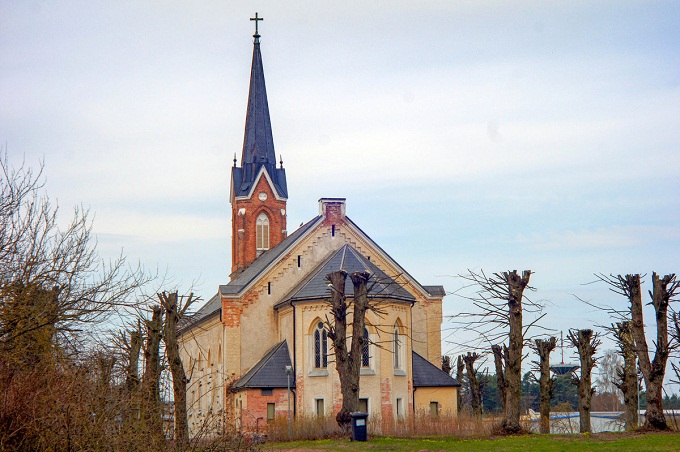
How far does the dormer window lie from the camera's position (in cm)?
6131

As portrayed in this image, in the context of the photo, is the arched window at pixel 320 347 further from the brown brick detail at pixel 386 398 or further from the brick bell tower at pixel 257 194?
the brick bell tower at pixel 257 194

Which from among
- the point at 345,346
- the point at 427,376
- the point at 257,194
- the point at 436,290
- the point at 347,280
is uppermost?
the point at 257,194

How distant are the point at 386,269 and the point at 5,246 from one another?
30502 mm

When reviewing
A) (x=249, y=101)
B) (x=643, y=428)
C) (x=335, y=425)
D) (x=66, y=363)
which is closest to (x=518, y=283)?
(x=643, y=428)

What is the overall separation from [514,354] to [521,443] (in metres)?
4.14

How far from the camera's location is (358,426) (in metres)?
27.7

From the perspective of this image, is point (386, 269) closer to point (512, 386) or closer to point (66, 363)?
point (512, 386)

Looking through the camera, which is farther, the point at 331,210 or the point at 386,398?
the point at 331,210

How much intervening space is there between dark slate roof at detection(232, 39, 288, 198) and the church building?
1305cm

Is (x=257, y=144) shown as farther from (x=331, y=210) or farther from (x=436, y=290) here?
(x=436, y=290)

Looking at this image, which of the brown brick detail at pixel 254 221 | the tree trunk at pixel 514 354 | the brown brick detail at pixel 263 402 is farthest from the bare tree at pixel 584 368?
the brown brick detail at pixel 254 221

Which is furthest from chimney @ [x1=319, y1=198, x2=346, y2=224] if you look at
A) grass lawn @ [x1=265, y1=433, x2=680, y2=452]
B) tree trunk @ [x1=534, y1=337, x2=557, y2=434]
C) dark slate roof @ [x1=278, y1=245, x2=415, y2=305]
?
grass lawn @ [x1=265, y1=433, x2=680, y2=452]

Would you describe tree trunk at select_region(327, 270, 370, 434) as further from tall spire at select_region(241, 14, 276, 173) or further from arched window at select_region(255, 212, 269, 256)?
tall spire at select_region(241, 14, 276, 173)

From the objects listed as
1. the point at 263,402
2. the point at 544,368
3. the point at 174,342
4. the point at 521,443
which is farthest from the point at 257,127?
the point at 521,443
